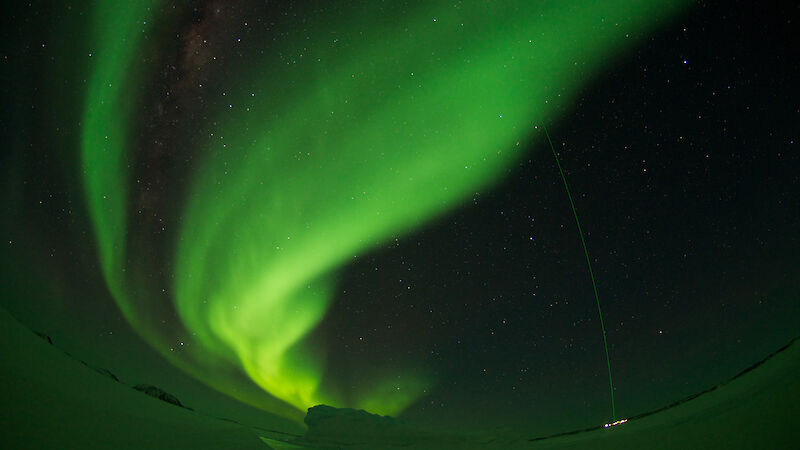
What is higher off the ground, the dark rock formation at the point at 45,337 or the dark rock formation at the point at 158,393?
the dark rock formation at the point at 45,337

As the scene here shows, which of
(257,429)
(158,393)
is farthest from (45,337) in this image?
(257,429)

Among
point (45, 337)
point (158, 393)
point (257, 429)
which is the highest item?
point (45, 337)

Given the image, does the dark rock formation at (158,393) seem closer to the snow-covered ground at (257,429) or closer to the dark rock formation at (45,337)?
the snow-covered ground at (257,429)

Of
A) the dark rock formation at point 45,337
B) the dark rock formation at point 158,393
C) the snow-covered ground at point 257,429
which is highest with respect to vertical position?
the dark rock formation at point 45,337

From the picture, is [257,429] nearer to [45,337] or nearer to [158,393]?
[158,393]

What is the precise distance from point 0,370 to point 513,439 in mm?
5504

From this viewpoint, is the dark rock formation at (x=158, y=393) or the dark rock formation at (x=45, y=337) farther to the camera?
the dark rock formation at (x=158, y=393)

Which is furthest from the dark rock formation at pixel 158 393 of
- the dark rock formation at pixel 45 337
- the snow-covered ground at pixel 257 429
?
the dark rock formation at pixel 45 337

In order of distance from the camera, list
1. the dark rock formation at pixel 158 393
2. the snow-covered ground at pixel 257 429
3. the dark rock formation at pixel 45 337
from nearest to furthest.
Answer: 1. the snow-covered ground at pixel 257 429
2. the dark rock formation at pixel 45 337
3. the dark rock formation at pixel 158 393

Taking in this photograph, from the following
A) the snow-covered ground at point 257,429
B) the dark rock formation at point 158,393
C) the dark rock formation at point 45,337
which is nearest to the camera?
the snow-covered ground at point 257,429

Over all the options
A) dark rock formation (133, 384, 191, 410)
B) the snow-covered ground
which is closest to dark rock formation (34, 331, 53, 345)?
the snow-covered ground

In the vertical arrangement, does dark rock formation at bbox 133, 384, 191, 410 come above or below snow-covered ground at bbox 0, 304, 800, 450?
above

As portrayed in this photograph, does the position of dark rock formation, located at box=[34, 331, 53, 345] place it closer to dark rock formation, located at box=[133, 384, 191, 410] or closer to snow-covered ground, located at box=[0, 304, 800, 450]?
snow-covered ground, located at box=[0, 304, 800, 450]

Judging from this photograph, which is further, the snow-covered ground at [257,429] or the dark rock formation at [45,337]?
the dark rock formation at [45,337]
